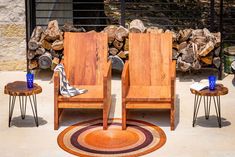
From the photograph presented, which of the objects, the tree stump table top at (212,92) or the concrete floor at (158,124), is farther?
the tree stump table top at (212,92)

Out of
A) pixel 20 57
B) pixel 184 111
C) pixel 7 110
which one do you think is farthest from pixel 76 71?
pixel 20 57

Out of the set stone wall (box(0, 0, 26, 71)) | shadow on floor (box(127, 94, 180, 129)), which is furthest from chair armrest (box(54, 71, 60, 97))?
stone wall (box(0, 0, 26, 71))

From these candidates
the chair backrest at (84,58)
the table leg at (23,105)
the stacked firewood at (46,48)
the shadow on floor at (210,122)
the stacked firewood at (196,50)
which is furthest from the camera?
the stacked firewood at (46,48)

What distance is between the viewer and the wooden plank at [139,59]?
298 inches

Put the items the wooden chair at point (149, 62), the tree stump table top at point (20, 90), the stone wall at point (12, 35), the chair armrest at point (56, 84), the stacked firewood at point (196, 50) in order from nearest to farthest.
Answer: the tree stump table top at point (20, 90)
the chair armrest at point (56, 84)
the wooden chair at point (149, 62)
the stacked firewood at point (196, 50)
the stone wall at point (12, 35)

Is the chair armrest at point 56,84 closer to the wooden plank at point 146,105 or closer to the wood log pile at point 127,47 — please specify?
the wooden plank at point 146,105

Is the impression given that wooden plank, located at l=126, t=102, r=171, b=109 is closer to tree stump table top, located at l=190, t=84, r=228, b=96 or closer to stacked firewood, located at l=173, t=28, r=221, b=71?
tree stump table top, located at l=190, t=84, r=228, b=96

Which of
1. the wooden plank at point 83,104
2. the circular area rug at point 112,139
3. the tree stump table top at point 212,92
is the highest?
the tree stump table top at point 212,92

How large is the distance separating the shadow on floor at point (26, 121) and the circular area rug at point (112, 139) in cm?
47

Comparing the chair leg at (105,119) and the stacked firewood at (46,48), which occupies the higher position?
the stacked firewood at (46,48)

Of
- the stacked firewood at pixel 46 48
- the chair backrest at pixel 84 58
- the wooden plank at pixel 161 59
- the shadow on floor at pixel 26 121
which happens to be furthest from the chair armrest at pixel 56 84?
the stacked firewood at pixel 46 48

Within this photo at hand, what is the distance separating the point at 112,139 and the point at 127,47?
9.63 feet

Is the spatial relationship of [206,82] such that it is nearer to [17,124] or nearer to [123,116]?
[123,116]

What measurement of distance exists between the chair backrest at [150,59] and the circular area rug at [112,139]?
69cm
